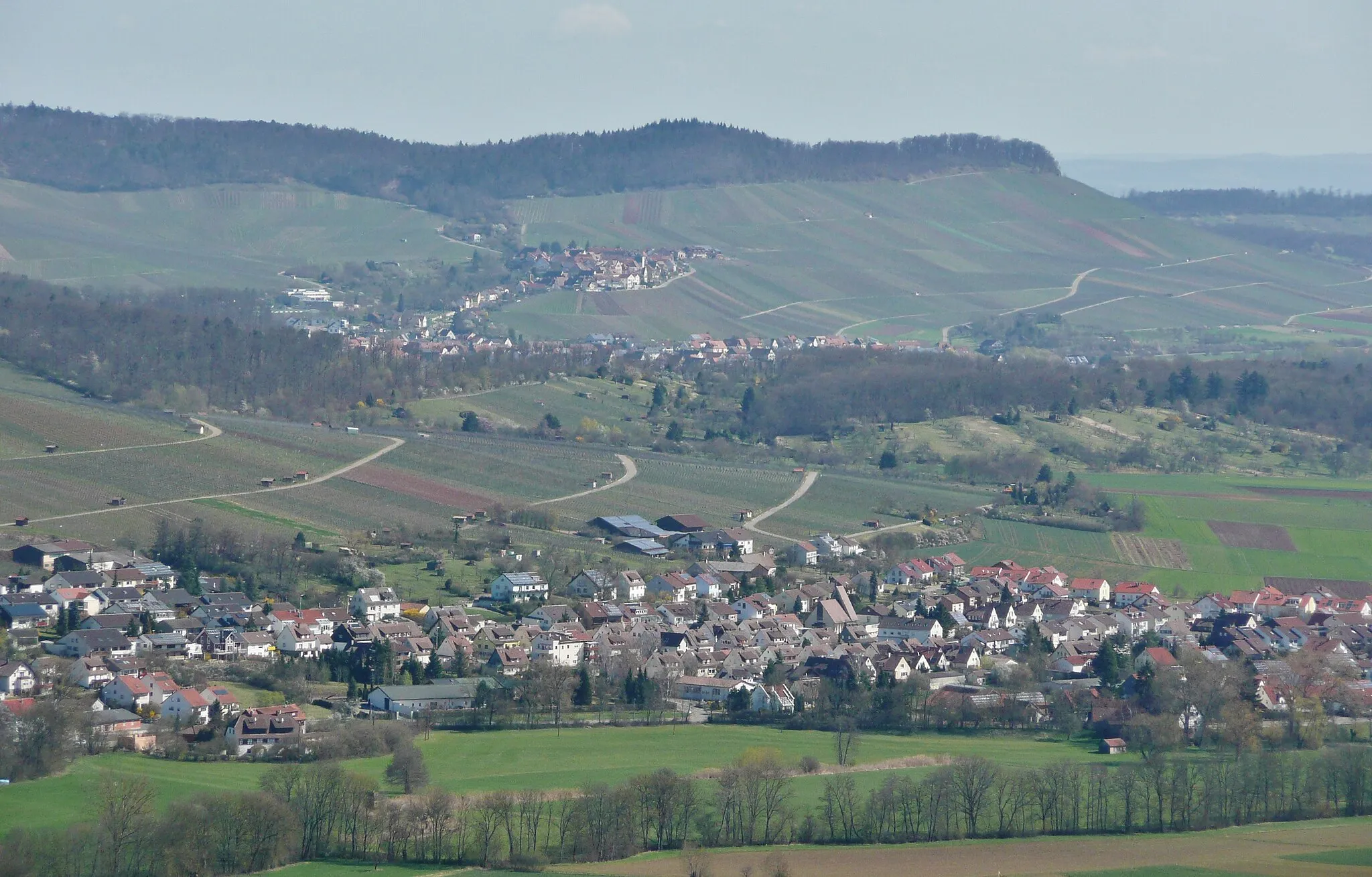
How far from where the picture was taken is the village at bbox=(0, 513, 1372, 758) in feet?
123

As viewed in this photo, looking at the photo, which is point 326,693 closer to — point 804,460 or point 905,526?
point 905,526

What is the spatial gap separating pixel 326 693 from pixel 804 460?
3218 centimetres

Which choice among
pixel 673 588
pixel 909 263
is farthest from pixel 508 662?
pixel 909 263

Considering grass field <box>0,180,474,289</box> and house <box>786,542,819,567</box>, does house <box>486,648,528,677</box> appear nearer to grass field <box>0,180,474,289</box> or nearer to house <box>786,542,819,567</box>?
house <box>786,542,819,567</box>

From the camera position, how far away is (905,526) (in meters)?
57.9

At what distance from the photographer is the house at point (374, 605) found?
148 feet

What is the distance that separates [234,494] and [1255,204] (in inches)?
5413

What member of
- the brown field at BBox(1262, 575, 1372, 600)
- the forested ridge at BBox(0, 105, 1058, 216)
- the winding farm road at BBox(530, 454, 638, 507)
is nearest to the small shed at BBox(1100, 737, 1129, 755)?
the brown field at BBox(1262, 575, 1372, 600)

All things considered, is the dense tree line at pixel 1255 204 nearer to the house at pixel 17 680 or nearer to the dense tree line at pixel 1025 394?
the dense tree line at pixel 1025 394

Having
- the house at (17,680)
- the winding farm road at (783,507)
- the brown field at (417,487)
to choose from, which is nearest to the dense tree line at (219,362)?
the brown field at (417,487)

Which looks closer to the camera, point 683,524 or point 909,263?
point 683,524

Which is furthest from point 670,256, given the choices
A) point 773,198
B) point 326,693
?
point 326,693

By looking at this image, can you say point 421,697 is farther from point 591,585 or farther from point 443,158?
point 443,158

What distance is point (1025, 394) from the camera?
252 feet
